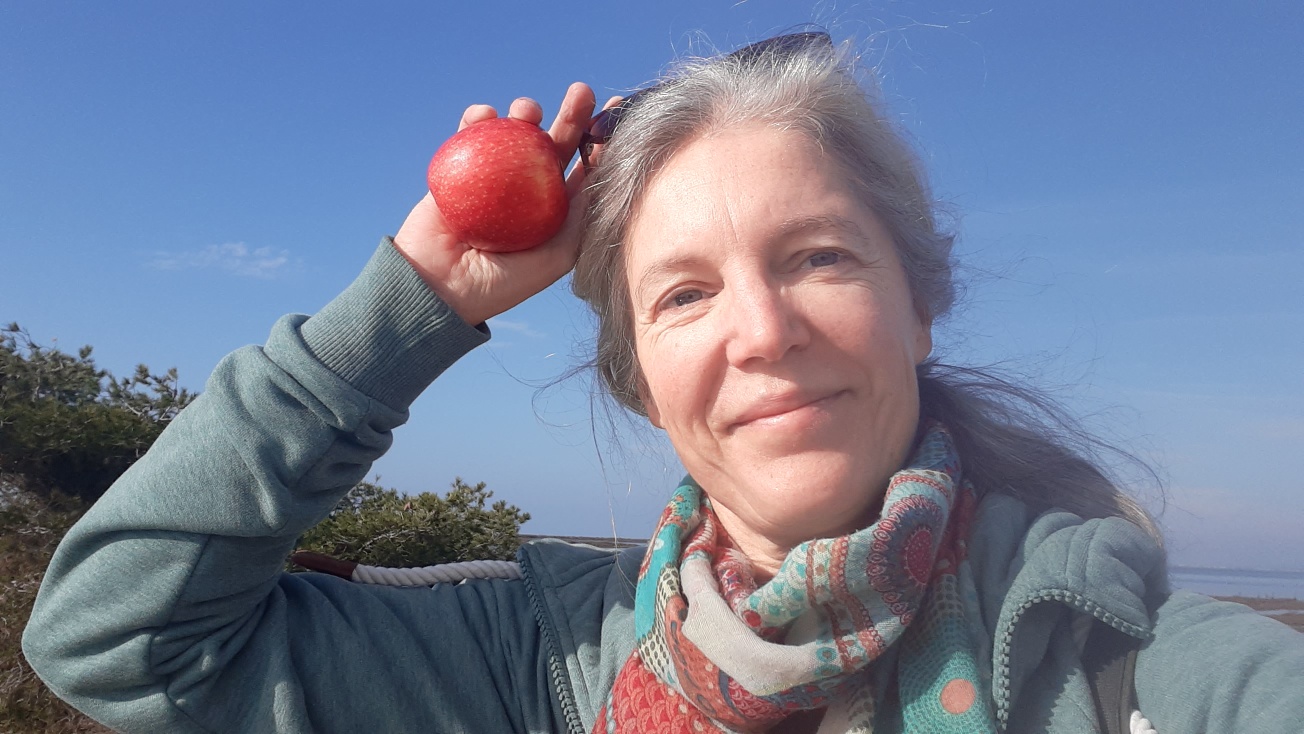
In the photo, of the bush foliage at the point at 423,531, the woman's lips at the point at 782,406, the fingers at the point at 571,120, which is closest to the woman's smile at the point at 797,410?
the woman's lips at the point at 782,406

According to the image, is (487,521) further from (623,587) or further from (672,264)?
(672,264)

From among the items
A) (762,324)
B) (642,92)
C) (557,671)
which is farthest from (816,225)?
(557,671)

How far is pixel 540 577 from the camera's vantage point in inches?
80.5

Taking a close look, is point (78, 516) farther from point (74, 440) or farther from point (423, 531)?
point (423, 531)

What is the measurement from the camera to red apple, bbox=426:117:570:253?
1.85 m

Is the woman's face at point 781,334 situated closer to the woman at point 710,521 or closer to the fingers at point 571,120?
the woman at point 710,521

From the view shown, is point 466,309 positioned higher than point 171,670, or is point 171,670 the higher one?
point 466,309

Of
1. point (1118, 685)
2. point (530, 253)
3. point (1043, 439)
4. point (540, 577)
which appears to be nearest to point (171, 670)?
point (540, 577)

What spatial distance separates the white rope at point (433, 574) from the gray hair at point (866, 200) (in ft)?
2.23

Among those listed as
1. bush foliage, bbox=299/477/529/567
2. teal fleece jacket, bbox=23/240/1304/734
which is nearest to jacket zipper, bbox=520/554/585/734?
teal fleece jacket, bbox=23/240/1304/734

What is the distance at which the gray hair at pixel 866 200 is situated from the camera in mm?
1708

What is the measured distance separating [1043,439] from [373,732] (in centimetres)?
161

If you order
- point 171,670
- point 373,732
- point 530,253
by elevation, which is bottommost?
point 373,732

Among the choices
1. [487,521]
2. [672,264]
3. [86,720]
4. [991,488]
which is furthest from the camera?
[487,521]
